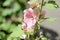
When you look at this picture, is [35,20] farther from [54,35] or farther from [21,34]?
[54,35]

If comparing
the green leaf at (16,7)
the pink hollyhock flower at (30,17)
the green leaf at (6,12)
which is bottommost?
the green leaf at (6,12)

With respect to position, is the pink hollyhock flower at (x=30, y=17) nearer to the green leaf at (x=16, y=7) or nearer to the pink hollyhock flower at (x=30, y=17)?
the pink hollyhock flower at (x=30, y=17)

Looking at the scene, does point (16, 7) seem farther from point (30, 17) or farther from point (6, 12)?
point (30, 17)

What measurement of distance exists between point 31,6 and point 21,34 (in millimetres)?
159

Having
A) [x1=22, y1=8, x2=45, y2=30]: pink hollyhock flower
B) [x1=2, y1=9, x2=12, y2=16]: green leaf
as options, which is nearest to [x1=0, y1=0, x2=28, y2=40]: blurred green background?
[x1=2, y1=9, x2=12, y2=16]: green leaf

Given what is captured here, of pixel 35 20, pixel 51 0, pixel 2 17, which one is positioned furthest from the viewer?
pixel 2 17

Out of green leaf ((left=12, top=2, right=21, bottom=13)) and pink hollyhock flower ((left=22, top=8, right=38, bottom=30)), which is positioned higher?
pink hollyhock flower ((left=22, top=8, right=38, bottom=30))

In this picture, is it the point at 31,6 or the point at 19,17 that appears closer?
the point at 31,6

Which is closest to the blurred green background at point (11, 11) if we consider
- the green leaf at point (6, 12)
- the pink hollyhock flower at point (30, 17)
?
the green leaf at point (6, 12)

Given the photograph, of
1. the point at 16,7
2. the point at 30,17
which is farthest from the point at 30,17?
the point at 16,7

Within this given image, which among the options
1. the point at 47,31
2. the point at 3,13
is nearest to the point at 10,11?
the point at 3,13

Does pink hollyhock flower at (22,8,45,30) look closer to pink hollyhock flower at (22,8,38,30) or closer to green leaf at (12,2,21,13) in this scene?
pink hollyhock flower at (22,8,38,30)

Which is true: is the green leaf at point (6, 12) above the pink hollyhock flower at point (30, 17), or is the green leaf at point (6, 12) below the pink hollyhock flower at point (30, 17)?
below

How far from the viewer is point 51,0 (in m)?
1.21
